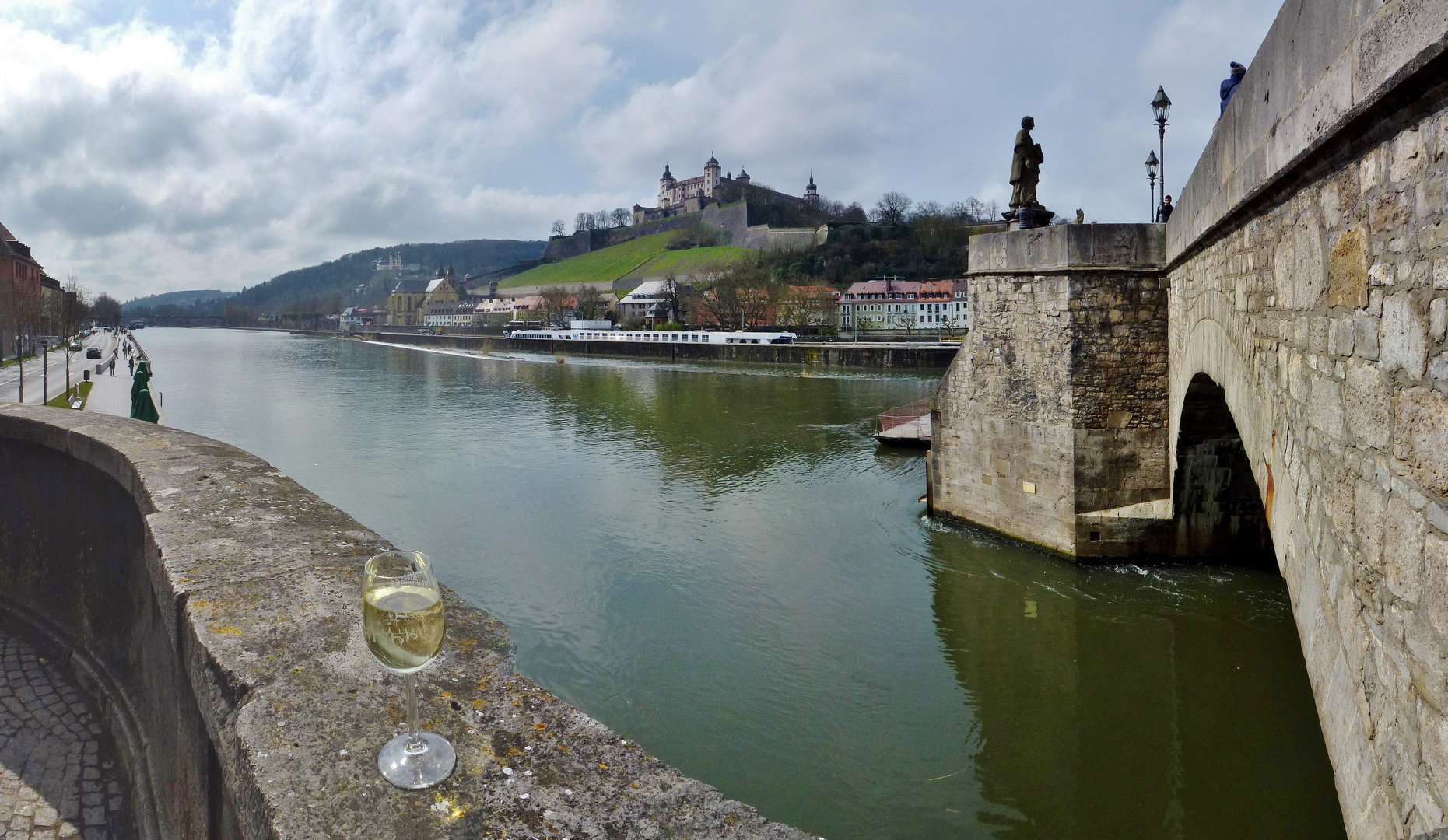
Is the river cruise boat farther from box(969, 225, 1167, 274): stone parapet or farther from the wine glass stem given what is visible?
the wine glass stem

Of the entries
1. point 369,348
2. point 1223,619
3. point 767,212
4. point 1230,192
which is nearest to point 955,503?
point 1223,619

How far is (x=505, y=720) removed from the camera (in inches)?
76.9

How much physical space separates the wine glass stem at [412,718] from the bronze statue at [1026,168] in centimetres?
1085

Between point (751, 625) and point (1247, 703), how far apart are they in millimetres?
4567

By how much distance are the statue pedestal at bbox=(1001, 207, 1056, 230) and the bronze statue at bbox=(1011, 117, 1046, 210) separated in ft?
0.52

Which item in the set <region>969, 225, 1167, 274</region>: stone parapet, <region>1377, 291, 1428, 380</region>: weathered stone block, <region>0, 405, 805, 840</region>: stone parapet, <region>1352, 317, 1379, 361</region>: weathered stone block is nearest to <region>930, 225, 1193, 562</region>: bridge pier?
<region>969, 225, 1167, 274</region>: stone parapet

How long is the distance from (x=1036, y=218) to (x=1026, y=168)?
2.46 feet

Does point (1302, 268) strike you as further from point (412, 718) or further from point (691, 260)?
point (691, 260)

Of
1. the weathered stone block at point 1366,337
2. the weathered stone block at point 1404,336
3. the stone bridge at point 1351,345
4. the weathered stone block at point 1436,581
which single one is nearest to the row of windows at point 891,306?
the stone bridge at point 1351,345

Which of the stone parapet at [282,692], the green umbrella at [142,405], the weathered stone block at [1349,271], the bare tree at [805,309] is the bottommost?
the stone parapet at [282,692]

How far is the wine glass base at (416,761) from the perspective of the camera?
1658 mm

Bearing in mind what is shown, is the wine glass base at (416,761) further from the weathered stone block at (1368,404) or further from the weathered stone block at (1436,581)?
the weathered stone block at (1368,404)

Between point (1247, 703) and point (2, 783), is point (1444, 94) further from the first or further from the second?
point (1247, 703)

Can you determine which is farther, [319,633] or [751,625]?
[751,625]
